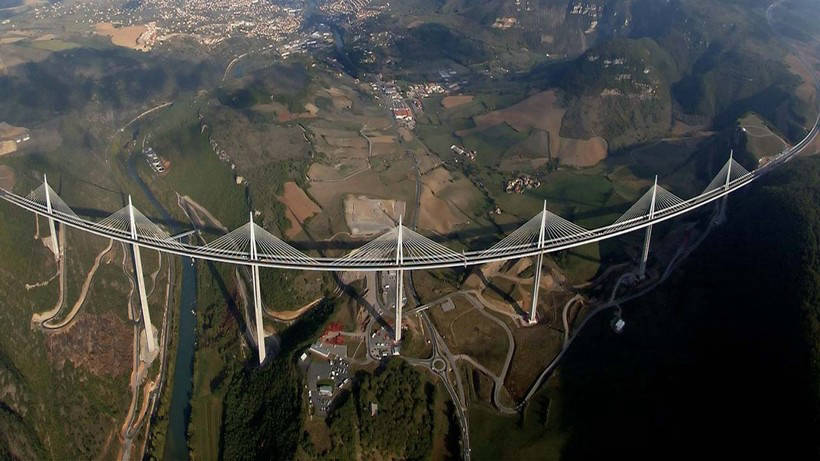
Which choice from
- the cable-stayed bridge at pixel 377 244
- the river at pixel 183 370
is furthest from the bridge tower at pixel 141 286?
the river at pixel 183 370

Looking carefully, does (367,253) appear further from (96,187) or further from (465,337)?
(96,187)

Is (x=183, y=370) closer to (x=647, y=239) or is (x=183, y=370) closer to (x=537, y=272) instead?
(x=537, y=272)

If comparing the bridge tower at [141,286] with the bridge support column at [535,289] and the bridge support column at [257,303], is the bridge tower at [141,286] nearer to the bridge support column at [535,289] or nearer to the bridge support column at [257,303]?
the bridge support column at [257,303]

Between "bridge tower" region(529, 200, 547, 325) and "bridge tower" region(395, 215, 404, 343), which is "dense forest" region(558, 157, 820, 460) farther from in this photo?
"bridge tower" region(395, 215, 404, 343)

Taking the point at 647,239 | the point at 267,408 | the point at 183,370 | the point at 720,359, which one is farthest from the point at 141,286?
the point at 720,359

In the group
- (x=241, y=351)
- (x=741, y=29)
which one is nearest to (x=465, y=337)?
(x=241, y=351)
